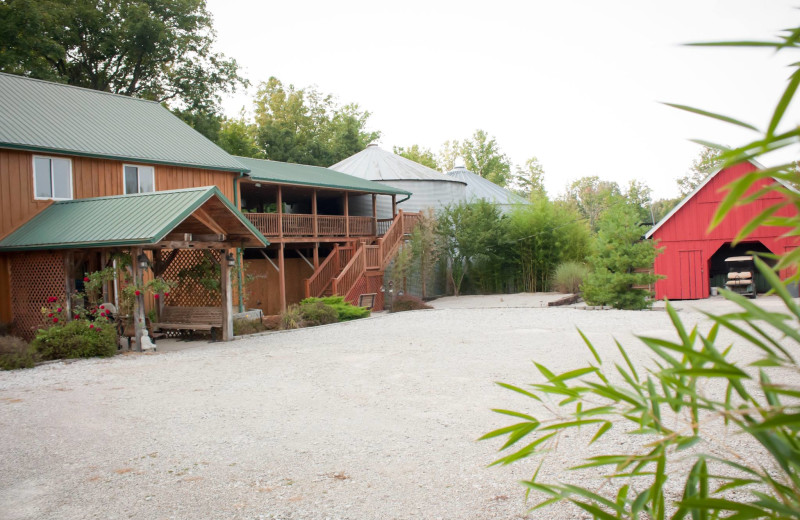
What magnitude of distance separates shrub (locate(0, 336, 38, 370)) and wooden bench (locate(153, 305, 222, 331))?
3.49 m

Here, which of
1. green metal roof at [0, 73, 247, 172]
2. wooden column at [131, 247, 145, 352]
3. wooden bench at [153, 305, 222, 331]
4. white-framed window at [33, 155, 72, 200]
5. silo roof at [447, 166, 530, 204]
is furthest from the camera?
silo roof at [447, 166, 530, 204]

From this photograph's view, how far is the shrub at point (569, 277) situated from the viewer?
25.1 meters

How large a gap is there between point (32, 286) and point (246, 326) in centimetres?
468

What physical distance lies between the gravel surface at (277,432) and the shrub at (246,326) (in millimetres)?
2479

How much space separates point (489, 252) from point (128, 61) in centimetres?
1917

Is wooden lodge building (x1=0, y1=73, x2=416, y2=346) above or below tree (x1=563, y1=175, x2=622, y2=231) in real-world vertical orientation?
below

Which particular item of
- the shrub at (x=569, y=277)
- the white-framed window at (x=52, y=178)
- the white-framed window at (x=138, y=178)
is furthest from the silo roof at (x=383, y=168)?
the white-framed window at (x=52, y=178)

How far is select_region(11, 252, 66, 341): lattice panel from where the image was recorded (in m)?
13.5

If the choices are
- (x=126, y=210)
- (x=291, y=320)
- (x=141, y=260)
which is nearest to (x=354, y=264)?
(x=291, y=320)

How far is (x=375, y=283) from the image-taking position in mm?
22578

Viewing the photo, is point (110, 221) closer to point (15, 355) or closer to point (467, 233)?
point (15, 355)

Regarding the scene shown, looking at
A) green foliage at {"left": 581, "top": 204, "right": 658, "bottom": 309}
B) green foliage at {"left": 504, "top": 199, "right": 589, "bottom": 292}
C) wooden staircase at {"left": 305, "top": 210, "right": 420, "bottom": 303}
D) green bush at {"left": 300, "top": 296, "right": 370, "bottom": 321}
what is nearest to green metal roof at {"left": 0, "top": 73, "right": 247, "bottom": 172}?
wooden staircase at {"left": 305, "top": 210, "right": 420, "bottom": 303}

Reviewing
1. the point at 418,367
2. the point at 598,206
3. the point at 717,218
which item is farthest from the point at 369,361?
the point at 598,206

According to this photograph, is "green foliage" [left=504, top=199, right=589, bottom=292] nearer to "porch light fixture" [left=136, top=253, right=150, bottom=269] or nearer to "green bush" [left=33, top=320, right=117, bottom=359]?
"porch light fixture" [left=136, top=253, right=150, bottom=269]
